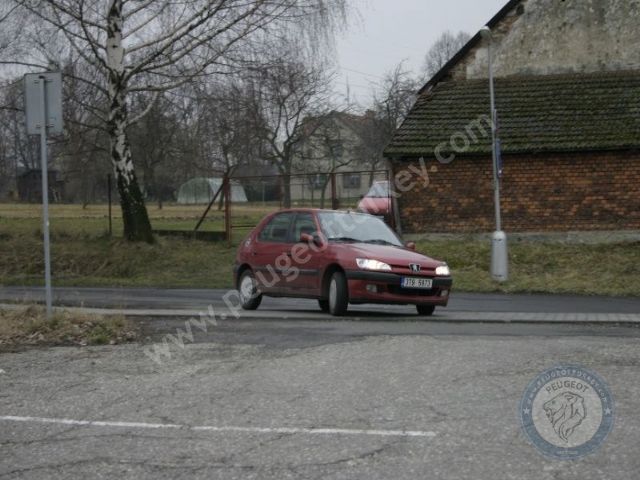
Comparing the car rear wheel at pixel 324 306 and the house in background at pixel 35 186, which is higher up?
A: the house in background at pixel 35 186

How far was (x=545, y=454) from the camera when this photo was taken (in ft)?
18.2

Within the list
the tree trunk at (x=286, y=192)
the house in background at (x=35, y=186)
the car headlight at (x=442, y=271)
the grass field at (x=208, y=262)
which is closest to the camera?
the car headlight at (x=442, y=271)

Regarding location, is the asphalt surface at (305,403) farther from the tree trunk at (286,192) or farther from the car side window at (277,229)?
the tree trunk at (286,192)

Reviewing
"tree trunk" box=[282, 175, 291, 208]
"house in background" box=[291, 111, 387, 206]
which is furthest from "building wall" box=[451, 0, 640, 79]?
"tree trunk" box=[282, 175, 291, 208]

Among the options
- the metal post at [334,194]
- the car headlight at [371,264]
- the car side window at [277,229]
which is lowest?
the car headlight at [371,264]

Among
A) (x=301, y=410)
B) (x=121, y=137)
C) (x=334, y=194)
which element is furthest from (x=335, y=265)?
(x=334, y=194)

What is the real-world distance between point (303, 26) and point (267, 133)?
78.6ft

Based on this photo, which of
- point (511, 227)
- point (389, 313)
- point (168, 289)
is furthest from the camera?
point (511, 227)

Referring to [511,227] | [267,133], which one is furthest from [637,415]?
[267,133]

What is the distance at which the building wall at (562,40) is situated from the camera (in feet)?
85.4

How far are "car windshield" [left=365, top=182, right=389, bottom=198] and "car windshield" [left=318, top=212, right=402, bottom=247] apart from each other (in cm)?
1145

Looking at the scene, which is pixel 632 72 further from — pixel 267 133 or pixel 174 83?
pixel 267 133

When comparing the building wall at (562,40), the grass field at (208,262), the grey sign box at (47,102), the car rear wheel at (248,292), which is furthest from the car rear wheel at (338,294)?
the building wall at (562,40)

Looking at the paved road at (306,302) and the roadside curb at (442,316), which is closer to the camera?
the roadside curb at (442,316)
